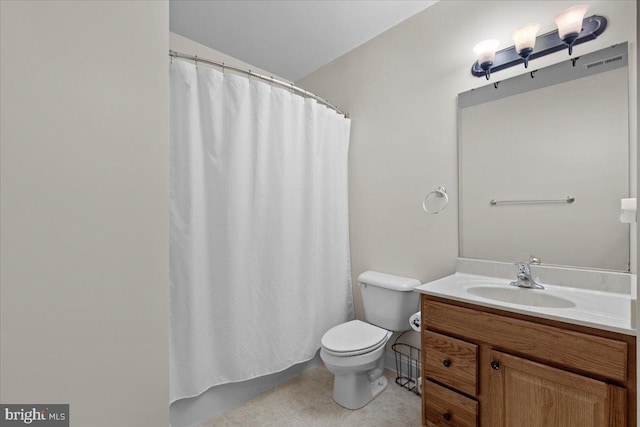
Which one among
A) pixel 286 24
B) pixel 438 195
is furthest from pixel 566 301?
pixel 286 24

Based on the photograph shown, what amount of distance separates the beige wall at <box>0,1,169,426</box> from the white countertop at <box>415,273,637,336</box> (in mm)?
1276

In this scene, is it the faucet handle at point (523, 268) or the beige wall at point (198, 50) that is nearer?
the faucet handle at point (523, 268)

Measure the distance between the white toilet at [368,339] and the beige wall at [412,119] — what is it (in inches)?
8.1

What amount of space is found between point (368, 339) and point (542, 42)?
6.30 feet

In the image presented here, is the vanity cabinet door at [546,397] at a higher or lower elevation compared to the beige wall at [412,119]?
lower

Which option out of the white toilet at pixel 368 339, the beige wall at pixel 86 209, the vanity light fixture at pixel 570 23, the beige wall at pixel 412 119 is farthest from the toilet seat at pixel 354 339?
the vanity light fixture at pixel 570 23

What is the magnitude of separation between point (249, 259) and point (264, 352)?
0.63m

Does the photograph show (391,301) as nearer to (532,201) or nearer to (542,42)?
(532,201)

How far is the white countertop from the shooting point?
3.27 feet

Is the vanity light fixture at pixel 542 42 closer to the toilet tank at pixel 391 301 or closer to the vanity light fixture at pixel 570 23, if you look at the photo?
the vanity light fixture at pixel 570 23

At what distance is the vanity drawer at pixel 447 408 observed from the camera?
130 cm

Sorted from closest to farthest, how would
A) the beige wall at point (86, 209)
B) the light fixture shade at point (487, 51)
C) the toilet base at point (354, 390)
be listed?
Answer: the beige wall at point (86, 209) < the light fixture shade at point (487, 51) < the toilet base at point (354, 390)

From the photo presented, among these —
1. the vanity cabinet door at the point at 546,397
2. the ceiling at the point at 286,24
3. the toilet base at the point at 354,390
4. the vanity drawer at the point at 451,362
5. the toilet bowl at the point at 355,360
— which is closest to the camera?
the vanity cabinet door at the point at 546,397

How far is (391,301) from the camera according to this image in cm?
198
